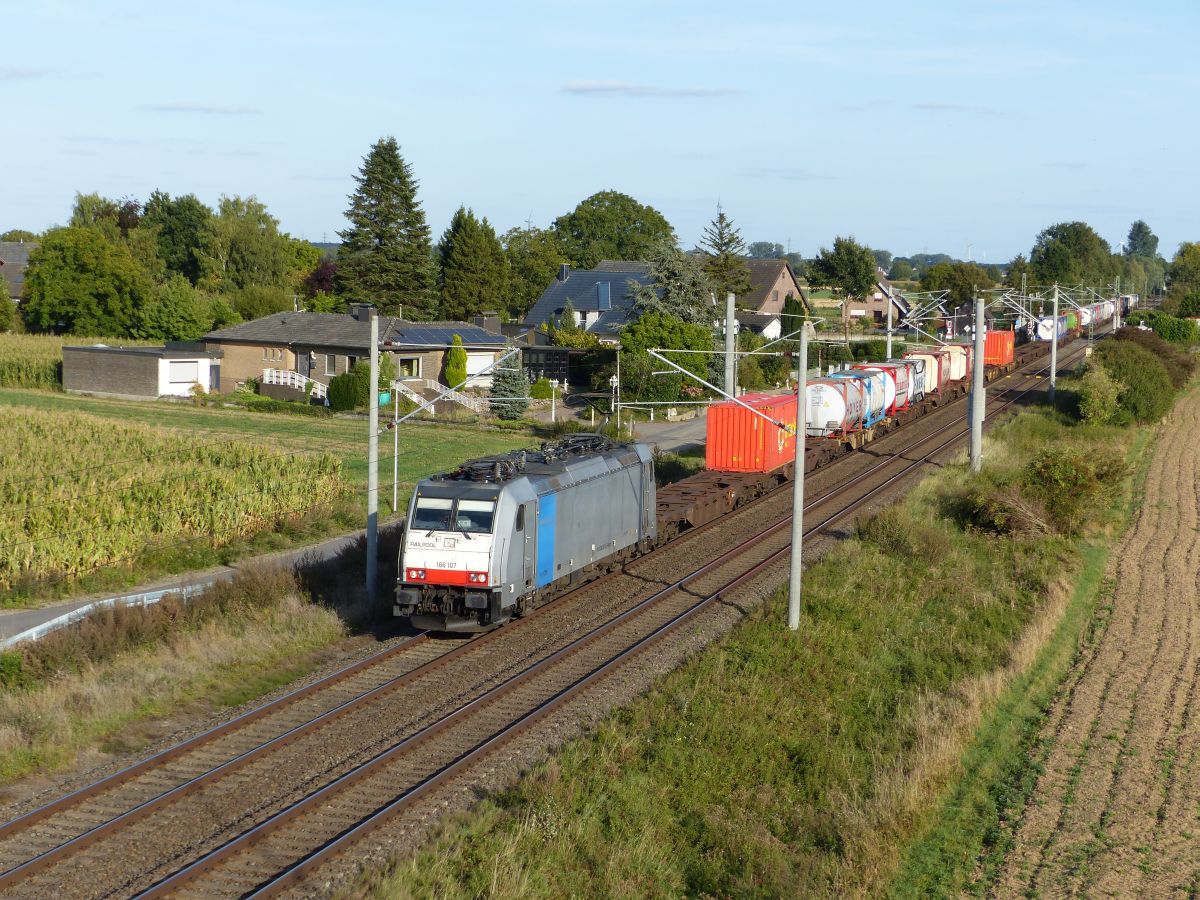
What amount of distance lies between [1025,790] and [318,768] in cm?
987

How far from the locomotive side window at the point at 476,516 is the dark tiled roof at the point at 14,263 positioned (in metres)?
109

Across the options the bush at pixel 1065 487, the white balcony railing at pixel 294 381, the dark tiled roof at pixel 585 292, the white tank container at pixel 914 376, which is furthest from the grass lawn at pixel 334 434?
the dark tiled roof at pixel 585 292

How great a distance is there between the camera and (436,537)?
2130cm

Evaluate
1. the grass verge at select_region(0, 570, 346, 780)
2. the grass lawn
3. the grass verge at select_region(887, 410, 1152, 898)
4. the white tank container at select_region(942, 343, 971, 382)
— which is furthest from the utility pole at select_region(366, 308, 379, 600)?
the white tank container at select_region(942, 343, 971, 382)

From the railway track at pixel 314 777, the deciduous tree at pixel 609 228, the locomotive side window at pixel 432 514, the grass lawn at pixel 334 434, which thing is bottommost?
the railway track at pixel 314 777

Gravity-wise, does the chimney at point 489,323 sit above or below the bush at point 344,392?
above

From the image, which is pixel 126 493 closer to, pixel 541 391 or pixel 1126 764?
pixel 1126 764

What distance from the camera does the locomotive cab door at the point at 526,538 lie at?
71.1 feet

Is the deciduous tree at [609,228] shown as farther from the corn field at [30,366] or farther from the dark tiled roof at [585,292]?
the corn field at [30,366]

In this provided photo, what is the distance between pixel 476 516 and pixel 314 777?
640 centimetres

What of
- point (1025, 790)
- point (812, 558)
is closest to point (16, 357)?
point (812, 558)

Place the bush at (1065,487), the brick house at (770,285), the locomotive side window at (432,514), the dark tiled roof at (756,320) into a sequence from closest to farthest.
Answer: the locomotive side window at (432,514) < the bush at (1065,487) < the dark tiled roof at (756,320) < the brick house at (770,285)

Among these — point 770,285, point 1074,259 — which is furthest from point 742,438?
point 1074,259

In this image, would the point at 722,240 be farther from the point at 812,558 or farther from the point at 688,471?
the point at 812,558
